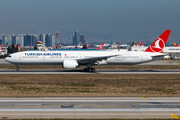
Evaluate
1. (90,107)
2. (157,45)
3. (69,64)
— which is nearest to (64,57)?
(69,64)

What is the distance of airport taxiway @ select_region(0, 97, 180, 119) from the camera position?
15703 mm

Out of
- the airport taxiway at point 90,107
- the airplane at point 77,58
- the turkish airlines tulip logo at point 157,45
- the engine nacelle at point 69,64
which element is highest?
the turkish airlines tulip logo at point 157,45

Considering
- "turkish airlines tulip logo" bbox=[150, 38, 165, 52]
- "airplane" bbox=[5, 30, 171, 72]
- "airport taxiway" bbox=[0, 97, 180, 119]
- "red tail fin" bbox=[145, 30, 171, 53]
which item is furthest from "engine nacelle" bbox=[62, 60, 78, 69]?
"airport taxiway" bbox=[0, 97, 180, 119]

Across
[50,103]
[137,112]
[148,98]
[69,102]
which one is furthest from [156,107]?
[50,103]

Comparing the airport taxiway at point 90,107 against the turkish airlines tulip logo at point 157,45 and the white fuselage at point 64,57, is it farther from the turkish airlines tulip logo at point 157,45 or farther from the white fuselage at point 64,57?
the turkish airlines tulip logo at point 157,45

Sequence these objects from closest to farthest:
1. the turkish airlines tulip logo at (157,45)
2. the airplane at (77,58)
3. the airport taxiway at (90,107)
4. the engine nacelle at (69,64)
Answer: the airport taxiway at (90,107) → the engine nacelle at (69,64) → the airplane at (77,58) → the turkish airlines tulip logo at (157,45)

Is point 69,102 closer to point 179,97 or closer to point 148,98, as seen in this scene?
point 148,98

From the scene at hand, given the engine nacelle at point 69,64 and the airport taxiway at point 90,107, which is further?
the engine nacelle at point 69,64

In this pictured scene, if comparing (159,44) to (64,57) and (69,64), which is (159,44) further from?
(64,57)

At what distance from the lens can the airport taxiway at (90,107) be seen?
15.7 m

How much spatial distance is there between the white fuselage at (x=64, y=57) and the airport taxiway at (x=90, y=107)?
25.0 m

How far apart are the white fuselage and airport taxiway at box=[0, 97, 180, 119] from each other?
985 inches

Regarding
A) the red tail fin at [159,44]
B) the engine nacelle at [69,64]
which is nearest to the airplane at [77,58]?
the engine nacelle at [69,64]

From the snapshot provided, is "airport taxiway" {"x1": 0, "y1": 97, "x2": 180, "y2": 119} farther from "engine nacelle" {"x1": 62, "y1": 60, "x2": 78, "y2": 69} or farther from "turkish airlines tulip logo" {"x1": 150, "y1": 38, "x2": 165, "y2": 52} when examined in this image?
"turkish airlines tulip logo" {"x1": 150, "y1": 38, "x2": 165, "y2": 52}
